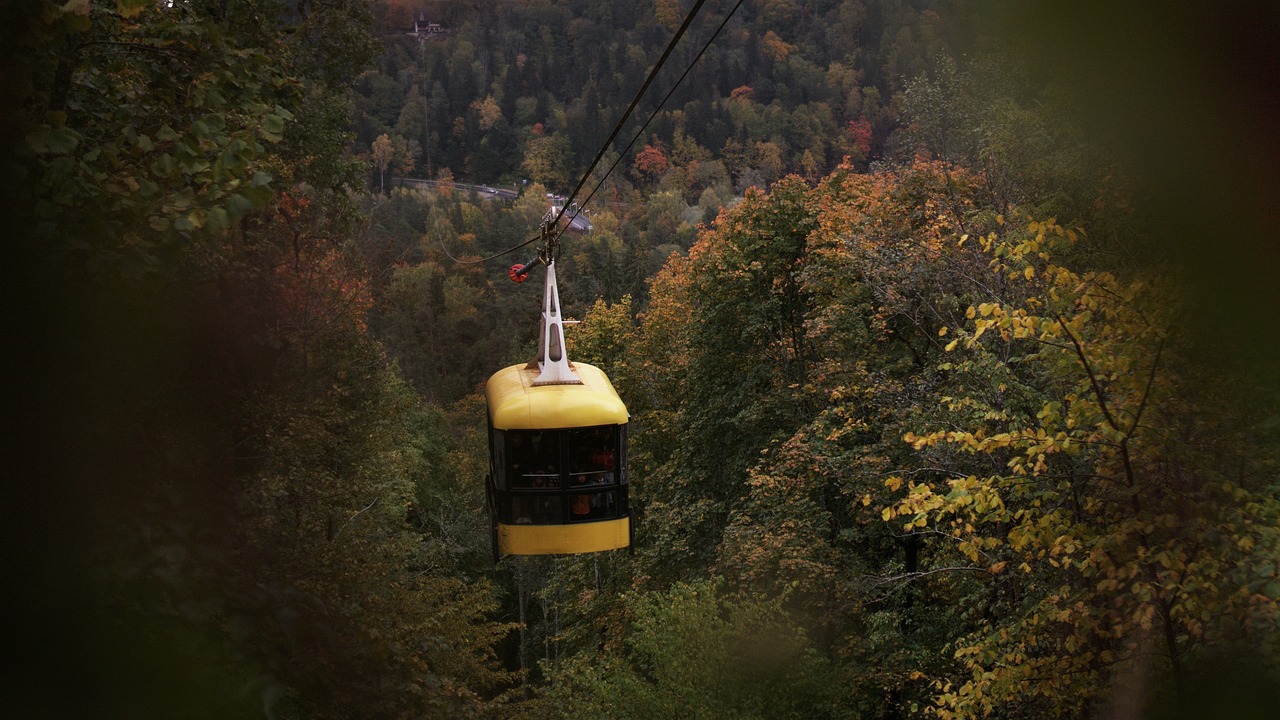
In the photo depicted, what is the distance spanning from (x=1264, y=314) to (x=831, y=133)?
76.9 metres

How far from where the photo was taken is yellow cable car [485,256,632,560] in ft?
31.5

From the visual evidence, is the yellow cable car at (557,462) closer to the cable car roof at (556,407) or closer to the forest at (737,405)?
the cable car roof at (556,407)

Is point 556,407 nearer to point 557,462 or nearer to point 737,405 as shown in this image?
point 557,462

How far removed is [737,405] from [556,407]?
11.1 m

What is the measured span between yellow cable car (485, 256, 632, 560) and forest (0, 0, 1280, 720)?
1.84 metres

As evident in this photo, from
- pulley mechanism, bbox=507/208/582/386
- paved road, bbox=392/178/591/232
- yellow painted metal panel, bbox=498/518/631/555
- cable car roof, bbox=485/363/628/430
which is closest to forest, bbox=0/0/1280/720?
yellow painted metal panel, bbox=498/518/631/555

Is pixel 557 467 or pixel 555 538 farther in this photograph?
pixel 555 538

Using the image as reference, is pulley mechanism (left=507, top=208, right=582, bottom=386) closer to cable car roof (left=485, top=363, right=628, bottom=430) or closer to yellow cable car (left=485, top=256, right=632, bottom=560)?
yellow cable car (left=485, top=256, right=632, bottom=560)

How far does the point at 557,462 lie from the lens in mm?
9695

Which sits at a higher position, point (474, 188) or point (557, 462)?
point (474, 188)

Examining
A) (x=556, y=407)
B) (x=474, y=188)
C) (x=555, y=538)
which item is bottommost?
(x=555, y=538)

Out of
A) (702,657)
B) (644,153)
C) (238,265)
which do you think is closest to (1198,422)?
(238,265)

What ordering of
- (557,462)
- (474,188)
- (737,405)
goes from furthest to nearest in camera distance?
(474,188)
(737,405)
(557,462)

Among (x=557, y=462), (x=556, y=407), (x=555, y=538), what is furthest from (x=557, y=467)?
(x=555, y=538)
